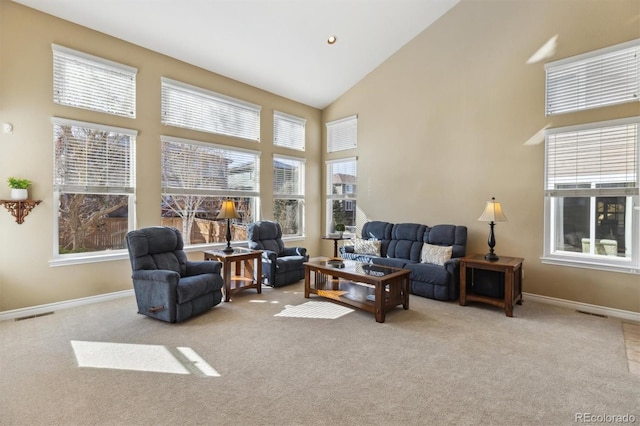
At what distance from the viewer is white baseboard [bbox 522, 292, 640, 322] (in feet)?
12.4

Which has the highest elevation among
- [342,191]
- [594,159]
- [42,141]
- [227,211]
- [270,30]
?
[270,30]

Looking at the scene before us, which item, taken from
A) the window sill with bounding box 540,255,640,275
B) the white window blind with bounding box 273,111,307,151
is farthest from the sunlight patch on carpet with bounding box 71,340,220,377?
the white window blind with bounding box 273,111,307,151

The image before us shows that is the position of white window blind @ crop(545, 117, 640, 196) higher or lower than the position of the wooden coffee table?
higher

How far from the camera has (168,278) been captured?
3.49 metres

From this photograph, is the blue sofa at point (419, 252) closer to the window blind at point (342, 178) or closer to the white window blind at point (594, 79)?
the window blind at point (342, 178)

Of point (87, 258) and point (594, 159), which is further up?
point (594, 159)

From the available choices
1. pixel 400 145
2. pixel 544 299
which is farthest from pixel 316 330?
pixel 400 145

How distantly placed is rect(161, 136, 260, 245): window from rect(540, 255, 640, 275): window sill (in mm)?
4845

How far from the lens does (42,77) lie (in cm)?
386

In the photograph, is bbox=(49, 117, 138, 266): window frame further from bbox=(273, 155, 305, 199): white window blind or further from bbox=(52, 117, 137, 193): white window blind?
bbox=(273, 155, 305, 199): white window blind

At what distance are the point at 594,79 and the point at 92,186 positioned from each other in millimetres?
6650

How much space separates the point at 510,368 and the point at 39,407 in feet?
11.3

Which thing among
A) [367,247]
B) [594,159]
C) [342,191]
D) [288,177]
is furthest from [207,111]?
[594,159]

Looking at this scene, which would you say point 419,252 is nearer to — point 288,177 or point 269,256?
point 269,256
